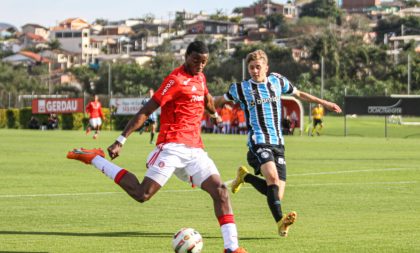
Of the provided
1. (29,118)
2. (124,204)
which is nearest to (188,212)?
(124,204)

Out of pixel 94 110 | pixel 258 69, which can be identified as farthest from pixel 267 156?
pixel 94 110

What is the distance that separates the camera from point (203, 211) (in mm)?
15586

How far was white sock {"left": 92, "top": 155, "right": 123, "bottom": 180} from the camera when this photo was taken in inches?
460

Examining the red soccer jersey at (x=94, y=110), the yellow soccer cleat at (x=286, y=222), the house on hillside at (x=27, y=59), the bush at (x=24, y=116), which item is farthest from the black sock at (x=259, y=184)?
the house on hillside at (x=27, y=59)

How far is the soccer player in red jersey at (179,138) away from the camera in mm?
11211

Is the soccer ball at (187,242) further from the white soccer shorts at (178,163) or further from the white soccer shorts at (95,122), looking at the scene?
the white soccer shorts at (95,122)

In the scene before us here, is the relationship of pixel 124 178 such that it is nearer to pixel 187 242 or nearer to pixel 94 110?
pixel 187 242

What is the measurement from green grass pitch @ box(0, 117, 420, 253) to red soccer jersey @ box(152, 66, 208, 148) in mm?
1223

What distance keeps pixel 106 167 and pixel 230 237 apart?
1919 mm

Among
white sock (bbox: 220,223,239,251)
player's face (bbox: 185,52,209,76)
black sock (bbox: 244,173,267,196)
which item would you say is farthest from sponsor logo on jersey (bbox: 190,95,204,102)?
black sock (bbox: 244,173,267,196)

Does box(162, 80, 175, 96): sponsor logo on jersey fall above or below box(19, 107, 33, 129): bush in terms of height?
above

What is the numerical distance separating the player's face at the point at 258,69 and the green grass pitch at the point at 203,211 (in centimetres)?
191

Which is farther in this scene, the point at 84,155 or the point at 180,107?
the point at 84,155

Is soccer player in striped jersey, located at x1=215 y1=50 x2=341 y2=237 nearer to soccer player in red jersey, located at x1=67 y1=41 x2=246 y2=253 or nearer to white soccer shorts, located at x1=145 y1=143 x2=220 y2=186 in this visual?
soccer player in red jersey, located at x1=67 y1=41 x2=246 y2=253
